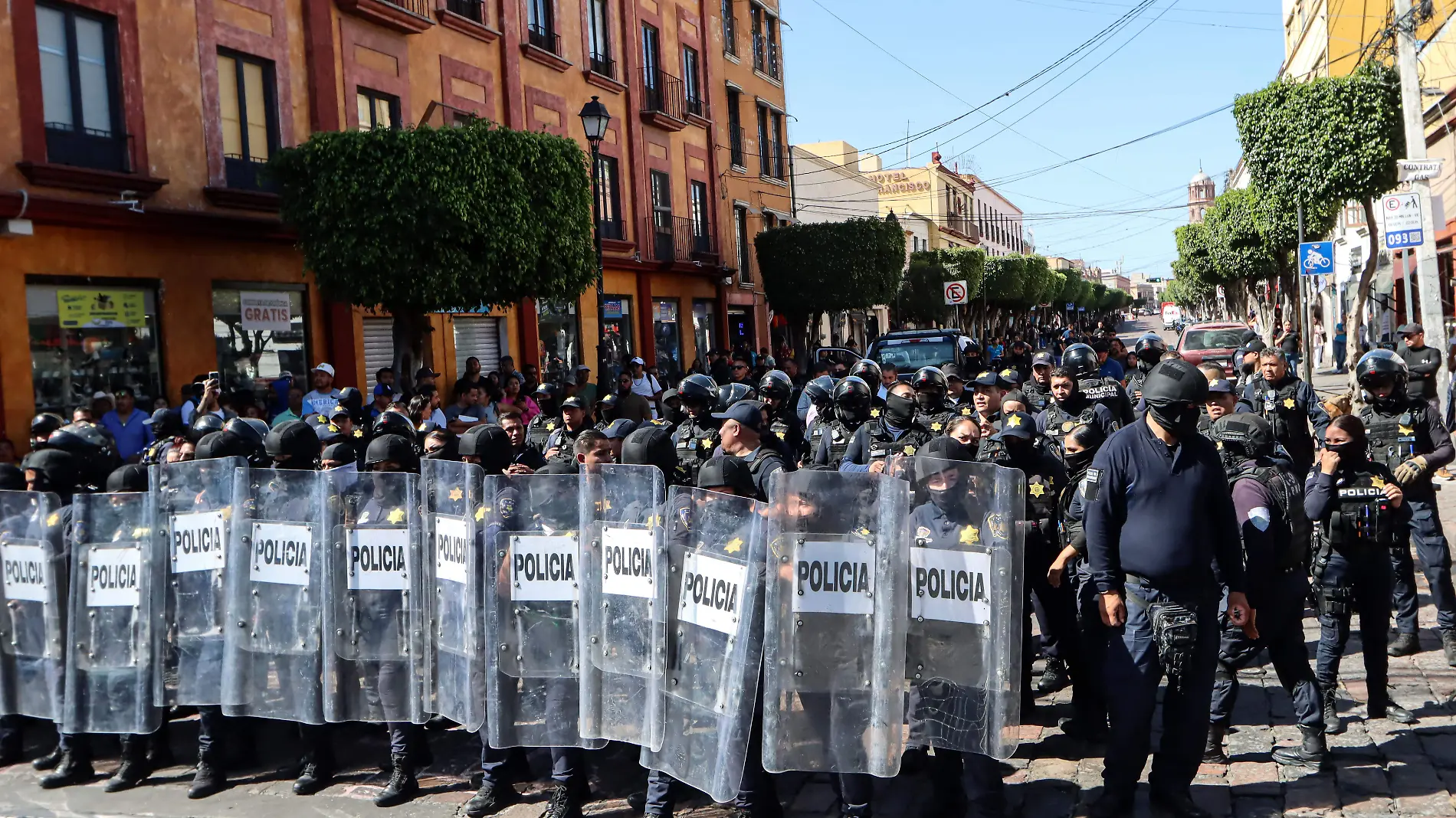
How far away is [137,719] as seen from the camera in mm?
6012

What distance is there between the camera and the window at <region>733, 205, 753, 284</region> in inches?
1356

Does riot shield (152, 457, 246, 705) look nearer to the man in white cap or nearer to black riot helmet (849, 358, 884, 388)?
black riot helmet (849, 358, 884, 388)

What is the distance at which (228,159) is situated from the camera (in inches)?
608

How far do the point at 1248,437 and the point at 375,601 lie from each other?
14.4ft

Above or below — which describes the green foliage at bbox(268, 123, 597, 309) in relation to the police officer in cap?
above

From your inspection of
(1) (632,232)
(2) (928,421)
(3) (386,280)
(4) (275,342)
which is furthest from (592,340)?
(2) (928,421)

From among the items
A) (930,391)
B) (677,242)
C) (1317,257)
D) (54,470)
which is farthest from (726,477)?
(677,242)

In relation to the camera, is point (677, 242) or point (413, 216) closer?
point (413, 216)

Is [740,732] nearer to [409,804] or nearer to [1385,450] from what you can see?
[409,804]

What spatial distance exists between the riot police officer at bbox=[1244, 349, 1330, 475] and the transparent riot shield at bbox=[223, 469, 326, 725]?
6.67 meters

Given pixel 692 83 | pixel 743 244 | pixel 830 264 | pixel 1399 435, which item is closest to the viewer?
pixel 1399 435

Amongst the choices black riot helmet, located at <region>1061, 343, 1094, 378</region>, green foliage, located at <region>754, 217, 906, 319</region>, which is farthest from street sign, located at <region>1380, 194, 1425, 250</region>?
green foliage, located at <region>754, 217, 906, 319</region>

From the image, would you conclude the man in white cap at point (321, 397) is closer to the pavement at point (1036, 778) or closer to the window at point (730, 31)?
the pavement at point (1036, 778)

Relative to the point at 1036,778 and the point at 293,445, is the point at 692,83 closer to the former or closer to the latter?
the point at 293,445
